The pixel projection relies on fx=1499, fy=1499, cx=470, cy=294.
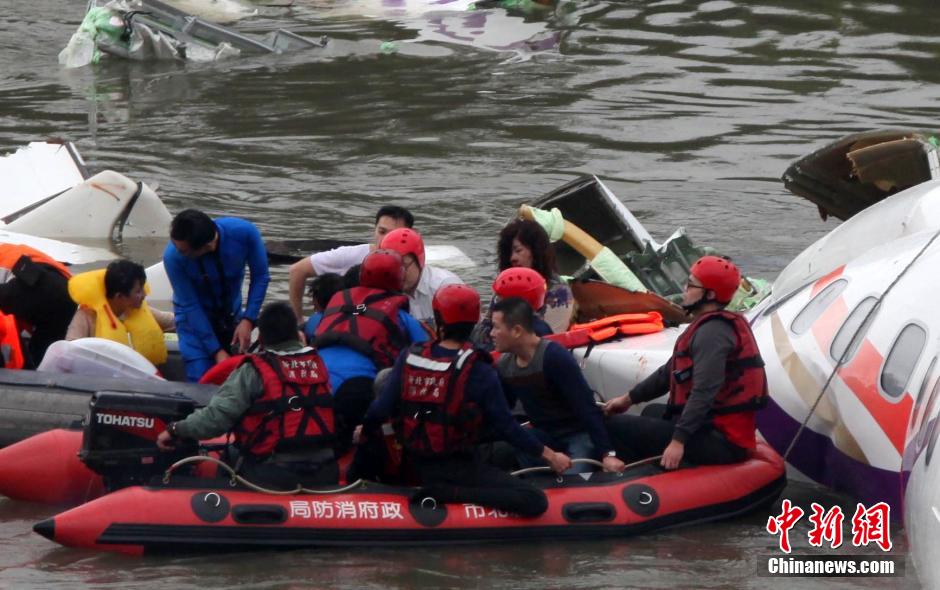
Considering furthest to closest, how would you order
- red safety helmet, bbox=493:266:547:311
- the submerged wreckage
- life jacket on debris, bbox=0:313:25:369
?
the submerged wreckage → life jacket on debris, bbox=0:313:25:369 → red safety helmet, bbox=493:266:547:311

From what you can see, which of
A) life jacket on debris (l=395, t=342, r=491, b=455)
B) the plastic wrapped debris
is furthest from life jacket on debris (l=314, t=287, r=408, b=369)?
the plastic wrapped debris

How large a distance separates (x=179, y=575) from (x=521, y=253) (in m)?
2.93

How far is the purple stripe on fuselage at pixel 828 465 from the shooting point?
7574 millimetres

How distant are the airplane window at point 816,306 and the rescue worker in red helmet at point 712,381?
0.80 meters

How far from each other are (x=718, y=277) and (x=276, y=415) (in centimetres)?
233

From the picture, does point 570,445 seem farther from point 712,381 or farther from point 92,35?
point 92,35

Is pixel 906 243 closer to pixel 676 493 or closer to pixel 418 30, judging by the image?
pixel 676 493

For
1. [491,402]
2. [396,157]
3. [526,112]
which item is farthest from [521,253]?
[526,112]

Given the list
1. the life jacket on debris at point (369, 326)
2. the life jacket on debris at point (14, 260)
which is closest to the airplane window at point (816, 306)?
the life jacket on debris at point (369, 326)

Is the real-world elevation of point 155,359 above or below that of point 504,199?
above

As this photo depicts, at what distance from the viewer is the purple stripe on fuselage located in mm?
7574

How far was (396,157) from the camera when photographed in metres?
20.1

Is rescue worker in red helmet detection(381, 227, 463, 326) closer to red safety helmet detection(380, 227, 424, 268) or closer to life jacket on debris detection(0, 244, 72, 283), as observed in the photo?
red safety helmet detection(380, 227, 424, 268)

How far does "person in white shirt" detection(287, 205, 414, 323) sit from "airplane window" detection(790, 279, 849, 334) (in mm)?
2464
